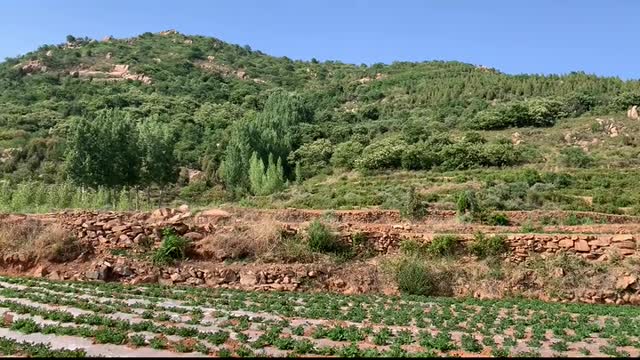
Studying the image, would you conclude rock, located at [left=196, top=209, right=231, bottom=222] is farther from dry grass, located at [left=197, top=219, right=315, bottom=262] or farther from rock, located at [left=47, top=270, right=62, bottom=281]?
rock, located at [left=47, top=270, right=62, bottom=281]

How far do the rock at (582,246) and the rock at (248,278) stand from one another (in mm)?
9574

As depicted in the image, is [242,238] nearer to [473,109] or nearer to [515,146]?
[515,146]

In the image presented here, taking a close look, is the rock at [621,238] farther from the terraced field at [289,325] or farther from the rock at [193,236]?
the rock at [193,236]

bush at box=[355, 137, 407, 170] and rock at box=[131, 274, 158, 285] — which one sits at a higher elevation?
bush at box=[355, 137, 407, 170]

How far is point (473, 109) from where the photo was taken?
200ft

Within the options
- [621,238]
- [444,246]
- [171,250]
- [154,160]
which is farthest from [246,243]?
[154,160]

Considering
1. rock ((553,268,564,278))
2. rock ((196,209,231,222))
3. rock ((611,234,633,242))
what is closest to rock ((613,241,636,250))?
rock ((611,234,633,242))

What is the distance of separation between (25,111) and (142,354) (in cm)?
6505

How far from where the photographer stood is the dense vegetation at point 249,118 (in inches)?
1326

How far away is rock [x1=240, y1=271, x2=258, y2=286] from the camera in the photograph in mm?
16422

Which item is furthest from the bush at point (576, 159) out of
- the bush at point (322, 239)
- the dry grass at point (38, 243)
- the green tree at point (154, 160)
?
the dry grass at point (38, 243)

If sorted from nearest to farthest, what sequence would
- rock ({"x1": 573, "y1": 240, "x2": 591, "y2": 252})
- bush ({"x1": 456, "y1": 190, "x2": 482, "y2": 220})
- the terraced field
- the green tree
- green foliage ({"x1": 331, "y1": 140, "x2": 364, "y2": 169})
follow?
the terraced field → rock ({"x1": 573, "y1": 240, "x2": 591, "y2": 252}) → bush ({"x1": 456, "y1": 190, "x2": 482, "y2": 220}) → the green tree → green foliage ({"x1": 331, "y1": 140, "x2": 364, "y2": 169})

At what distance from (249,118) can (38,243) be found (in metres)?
36.7

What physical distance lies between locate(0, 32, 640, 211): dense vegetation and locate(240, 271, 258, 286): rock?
50.6ft
